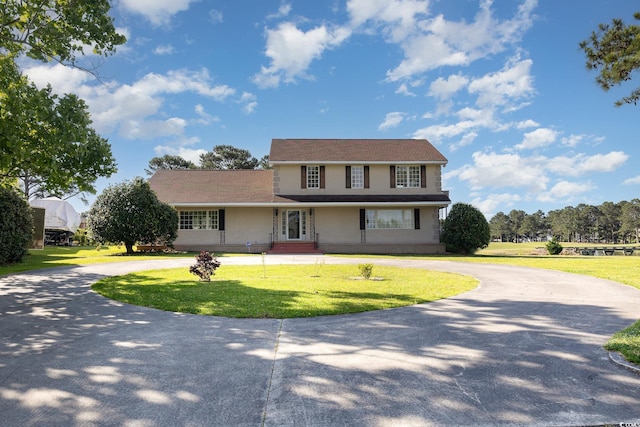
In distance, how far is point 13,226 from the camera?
46.9ft

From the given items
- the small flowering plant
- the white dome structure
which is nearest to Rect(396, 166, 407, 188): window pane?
the small flowering plant

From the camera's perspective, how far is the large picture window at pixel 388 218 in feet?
84.7

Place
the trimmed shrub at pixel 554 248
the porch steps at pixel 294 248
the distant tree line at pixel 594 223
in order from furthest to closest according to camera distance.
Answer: the distant tree line at pixel 594 223, the trimmed shrub at pixel 554 248, the porch steps at pixel 294 248

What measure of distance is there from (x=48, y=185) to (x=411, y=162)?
21.1m

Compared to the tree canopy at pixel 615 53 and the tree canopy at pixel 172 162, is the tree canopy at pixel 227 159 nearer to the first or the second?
the tree canopy at pixel 172 162

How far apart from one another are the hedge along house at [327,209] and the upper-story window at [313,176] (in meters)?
0.07

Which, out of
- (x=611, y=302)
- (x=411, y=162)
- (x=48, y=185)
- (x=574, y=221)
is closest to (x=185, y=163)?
(x=411, y=162)

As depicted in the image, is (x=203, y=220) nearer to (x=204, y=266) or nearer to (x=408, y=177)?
(x=408, y=177)

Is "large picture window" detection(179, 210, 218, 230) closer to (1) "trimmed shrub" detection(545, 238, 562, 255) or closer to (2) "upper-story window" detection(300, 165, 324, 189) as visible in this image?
(2) "upper-story window" detection(300, 165, 324, 189)

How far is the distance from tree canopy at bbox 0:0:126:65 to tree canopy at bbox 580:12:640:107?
1308 centimetres

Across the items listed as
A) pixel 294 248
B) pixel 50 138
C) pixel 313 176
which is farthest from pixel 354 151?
pixel 50 138

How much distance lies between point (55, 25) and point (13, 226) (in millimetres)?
8428

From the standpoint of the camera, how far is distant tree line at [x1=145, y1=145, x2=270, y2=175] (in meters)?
52.2

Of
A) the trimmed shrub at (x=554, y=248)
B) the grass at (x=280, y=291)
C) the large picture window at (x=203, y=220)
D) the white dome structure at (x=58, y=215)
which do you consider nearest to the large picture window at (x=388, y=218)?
the large picture window at (x=203, y=220)
